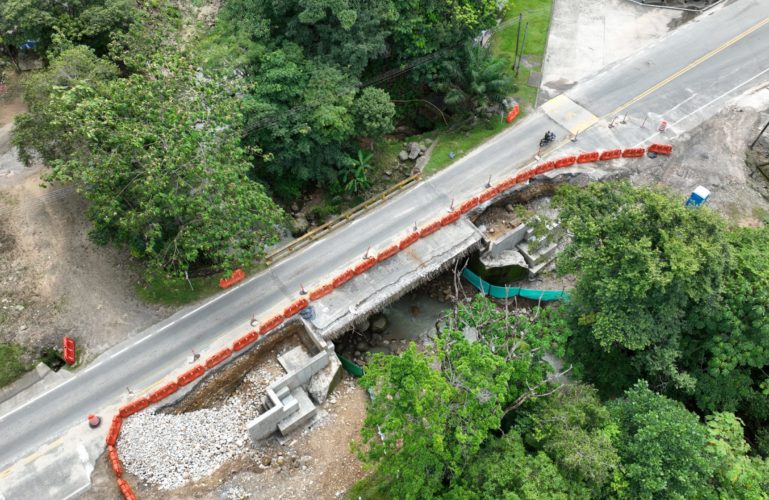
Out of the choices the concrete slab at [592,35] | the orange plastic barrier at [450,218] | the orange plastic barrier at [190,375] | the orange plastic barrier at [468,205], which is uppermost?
the concrete slab at [592,35]

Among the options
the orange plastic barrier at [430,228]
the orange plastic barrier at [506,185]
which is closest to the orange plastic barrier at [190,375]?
the orange plastic barrier at [430,228]

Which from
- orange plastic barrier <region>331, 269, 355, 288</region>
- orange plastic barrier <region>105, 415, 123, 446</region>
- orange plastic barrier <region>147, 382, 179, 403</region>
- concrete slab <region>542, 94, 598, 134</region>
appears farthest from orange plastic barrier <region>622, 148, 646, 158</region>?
orange plastic barrier <region>105, 415, 123, 446</region>

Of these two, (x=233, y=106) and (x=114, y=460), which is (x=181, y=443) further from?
(x=233, y=106)

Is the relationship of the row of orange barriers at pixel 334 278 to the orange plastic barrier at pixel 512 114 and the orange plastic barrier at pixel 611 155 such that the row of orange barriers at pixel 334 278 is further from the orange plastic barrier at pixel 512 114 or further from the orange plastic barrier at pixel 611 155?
the orange plastic barrier at pixel 512 114

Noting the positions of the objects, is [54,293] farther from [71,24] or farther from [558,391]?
[558,391]

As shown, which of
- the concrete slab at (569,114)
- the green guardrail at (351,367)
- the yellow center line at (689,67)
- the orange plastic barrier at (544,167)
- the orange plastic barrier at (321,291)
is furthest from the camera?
the yellow center line at (689,67)

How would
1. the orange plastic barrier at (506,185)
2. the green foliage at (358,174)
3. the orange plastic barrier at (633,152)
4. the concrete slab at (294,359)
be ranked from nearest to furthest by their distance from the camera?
the concrete slab at (294,359) → the orange plastic barrier at (506,185) → the orange plastic barrier at (633,152) → the green foliage at (358,174)

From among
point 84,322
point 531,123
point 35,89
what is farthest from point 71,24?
point 531,123
